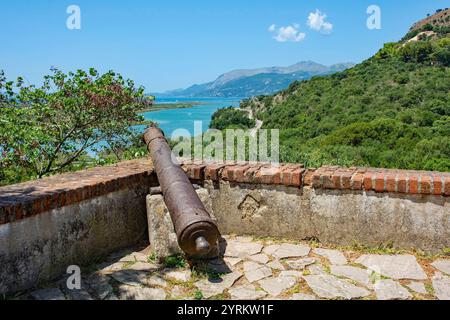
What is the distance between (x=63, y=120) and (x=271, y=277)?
5.49m

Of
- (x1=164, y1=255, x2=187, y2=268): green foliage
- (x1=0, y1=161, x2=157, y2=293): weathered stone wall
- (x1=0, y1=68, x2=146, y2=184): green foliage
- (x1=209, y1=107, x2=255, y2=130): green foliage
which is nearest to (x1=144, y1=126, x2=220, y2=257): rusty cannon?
(x1=164, y1=255, x2=187, y2=268): green foliage

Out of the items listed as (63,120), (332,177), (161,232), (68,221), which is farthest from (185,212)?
(63,120)

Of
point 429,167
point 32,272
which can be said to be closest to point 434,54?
point 429,167

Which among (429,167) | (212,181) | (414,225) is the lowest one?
(429,167)

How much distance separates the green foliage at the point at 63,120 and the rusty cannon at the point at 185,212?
3.69 metres

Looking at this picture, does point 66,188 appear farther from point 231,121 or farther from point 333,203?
point 231,121

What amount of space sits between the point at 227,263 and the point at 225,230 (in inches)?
27.9

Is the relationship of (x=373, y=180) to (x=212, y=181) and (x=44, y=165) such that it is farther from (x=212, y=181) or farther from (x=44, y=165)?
(x=44, y=165)

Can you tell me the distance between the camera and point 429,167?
1547 cm

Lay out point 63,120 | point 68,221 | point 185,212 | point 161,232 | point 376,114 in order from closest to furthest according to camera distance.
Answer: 1. point 185,212
2. point 68,221
3. point 161,232
4. point 63,120
5. point 376,114

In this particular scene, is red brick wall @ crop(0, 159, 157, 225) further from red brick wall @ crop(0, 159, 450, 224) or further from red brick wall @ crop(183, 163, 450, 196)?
red brick wall @ crop(183, 163, 450, 196)

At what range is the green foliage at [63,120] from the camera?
6.83 m

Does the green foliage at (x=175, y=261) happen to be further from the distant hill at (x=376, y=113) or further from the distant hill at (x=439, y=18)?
the distant hill at (x=439, y=18)

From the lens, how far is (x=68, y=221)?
3416 mm
